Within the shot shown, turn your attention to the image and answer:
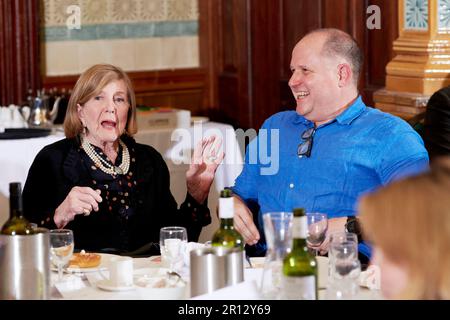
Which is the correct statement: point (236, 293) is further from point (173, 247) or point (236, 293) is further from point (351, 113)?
point (351, 113)

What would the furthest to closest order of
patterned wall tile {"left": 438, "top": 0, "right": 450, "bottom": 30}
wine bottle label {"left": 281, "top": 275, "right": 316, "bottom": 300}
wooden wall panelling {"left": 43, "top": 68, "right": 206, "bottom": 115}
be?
wooden wall panelling {"left": 43, "top": 68, "right": 206, "bottom": 115} → patterned wall tile {"left": 438, "top": 0, "right": 450, "bottom": 30} → wine bottle label {"left": 281, "top": 275, "right": 316, "bottom": 300}

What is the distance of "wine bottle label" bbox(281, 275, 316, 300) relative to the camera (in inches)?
75.5

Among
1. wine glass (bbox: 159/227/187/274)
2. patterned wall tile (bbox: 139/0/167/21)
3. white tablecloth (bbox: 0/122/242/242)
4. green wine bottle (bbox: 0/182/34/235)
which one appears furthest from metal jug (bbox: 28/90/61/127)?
green wine bottle (bbox: 0/182/34/235)

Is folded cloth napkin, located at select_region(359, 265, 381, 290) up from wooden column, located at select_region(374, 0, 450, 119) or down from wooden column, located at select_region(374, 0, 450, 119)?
down

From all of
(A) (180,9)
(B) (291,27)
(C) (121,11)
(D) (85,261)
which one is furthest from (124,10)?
(D) (85,261)

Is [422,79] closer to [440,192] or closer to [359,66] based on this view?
[359,66]

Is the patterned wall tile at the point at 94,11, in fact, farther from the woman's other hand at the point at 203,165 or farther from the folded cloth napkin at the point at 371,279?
the folded cloth napkin at the point at 371,279

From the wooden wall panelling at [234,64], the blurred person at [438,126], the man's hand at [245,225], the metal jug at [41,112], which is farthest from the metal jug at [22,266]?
the wooden wall panelling at [234,64]

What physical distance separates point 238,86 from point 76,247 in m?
3.39

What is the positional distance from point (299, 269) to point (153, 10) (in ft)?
15.4

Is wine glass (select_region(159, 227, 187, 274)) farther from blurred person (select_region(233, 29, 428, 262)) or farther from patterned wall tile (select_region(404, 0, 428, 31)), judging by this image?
patterned wall tile (select_region(404, 0, 428, 31))

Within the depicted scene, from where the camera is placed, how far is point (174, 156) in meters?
4.95

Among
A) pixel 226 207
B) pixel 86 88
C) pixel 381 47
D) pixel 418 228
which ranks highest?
pixel 381 47

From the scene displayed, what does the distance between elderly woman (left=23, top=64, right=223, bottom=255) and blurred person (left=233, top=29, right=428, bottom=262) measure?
0.24m
